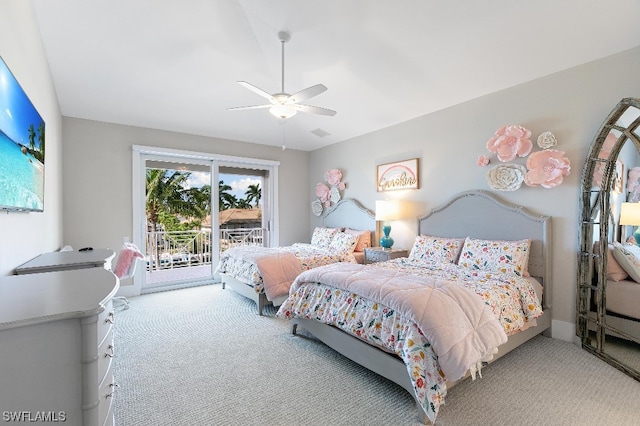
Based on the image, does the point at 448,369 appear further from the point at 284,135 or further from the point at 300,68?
the point at 284,135

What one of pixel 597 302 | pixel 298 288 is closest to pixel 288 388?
pixel 298 288

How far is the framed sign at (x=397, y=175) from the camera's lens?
4352mm

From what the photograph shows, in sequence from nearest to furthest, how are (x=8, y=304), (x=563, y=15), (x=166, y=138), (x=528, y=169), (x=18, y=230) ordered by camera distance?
(x=8, y=304)
(x=18, y=230)
(x=563, y=15)
(x=528, y=169)
(x=166, y=138)

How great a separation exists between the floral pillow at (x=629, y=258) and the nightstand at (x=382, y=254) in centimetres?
218

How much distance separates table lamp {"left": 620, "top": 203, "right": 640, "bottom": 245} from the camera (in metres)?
2.38

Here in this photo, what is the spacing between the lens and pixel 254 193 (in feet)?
19.5

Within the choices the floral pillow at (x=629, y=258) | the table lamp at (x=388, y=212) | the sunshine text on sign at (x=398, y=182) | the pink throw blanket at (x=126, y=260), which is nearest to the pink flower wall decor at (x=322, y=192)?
the sunshine text on sign at (x=398, y=182)

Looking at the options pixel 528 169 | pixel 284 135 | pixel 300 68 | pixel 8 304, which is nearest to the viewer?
pixel 8 304

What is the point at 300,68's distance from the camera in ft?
11.8

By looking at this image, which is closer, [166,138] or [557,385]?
[557,385]

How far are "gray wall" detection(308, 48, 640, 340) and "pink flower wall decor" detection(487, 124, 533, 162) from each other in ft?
0.39

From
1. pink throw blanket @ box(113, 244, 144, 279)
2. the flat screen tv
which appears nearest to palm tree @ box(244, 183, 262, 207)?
pink throw blanket @ box(113, 244, 144, 279)

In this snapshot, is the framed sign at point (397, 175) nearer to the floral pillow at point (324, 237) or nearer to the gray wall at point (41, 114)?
the floral pillow at point (324, 237)

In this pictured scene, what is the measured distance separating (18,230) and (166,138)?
3218 mm
